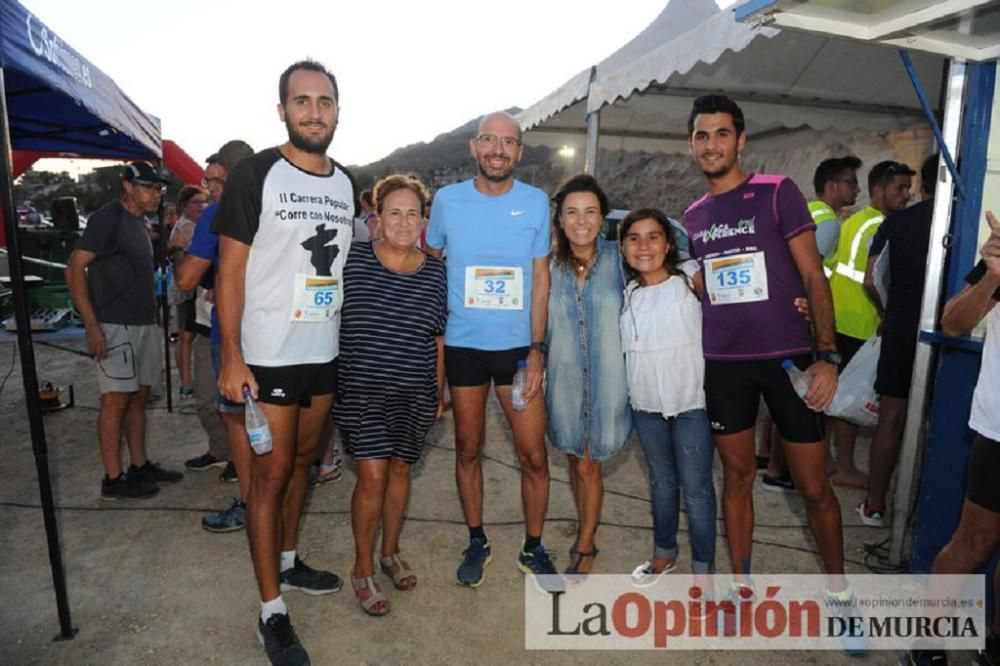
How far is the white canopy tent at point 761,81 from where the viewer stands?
222 inches

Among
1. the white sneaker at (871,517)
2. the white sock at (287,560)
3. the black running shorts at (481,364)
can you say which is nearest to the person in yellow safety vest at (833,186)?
the white sneaker at (871,517)

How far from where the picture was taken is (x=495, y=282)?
2.80m

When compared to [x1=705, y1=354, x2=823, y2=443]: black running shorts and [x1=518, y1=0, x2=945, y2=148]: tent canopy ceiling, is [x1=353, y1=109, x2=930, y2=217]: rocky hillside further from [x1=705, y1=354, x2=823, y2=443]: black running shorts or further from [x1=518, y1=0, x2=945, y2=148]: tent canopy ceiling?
[x1=705, y1=354, x2=823, y2=443]: black running shorts

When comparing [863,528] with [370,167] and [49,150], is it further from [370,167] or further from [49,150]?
[370,167]

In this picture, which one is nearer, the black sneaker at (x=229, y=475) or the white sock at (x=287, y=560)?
the white sock at (x=287, y=560)

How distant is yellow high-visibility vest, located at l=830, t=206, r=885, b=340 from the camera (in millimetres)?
4324

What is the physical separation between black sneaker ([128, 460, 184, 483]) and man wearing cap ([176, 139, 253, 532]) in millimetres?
197

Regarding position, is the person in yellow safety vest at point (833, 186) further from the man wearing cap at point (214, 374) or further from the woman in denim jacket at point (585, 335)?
the man wearing cap at point (214, 374)

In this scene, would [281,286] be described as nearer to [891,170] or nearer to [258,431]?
[258,431]

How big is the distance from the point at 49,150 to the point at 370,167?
6214cm

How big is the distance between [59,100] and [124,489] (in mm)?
3215

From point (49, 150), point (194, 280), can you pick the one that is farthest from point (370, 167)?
point (194, 280)

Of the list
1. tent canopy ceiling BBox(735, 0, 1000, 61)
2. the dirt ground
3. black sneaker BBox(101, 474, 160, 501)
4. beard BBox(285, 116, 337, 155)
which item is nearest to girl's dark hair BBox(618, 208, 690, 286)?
tent canopy ceiling BBox(735, 0, 1000, 61)

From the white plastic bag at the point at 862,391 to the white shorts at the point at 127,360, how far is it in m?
4.27
